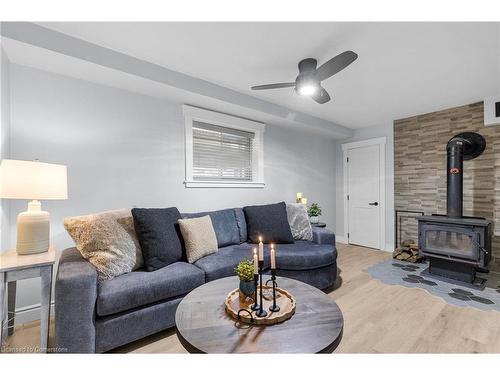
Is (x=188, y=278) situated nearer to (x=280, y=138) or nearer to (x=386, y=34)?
(x=386, y=34)

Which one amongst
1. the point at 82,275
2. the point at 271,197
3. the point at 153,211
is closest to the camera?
the point at 82,275

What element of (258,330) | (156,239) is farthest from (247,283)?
(156,239)

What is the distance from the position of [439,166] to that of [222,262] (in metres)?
3.68

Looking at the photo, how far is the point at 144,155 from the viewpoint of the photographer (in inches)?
103

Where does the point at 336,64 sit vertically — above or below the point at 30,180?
above

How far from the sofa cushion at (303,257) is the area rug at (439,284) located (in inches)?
36.4

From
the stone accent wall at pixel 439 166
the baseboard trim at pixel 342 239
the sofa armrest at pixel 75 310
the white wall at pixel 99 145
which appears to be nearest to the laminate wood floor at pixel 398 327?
the sofa armrest at pixel 75 310

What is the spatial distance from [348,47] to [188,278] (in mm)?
A: 2329

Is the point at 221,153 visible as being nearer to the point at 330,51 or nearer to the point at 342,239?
the point at 330,51

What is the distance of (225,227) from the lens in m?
2.82

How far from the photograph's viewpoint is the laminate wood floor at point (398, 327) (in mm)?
1689

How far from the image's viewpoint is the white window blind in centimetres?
310

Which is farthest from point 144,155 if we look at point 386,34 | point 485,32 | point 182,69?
point 485,32

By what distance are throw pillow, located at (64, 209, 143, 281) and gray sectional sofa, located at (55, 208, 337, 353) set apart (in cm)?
6
